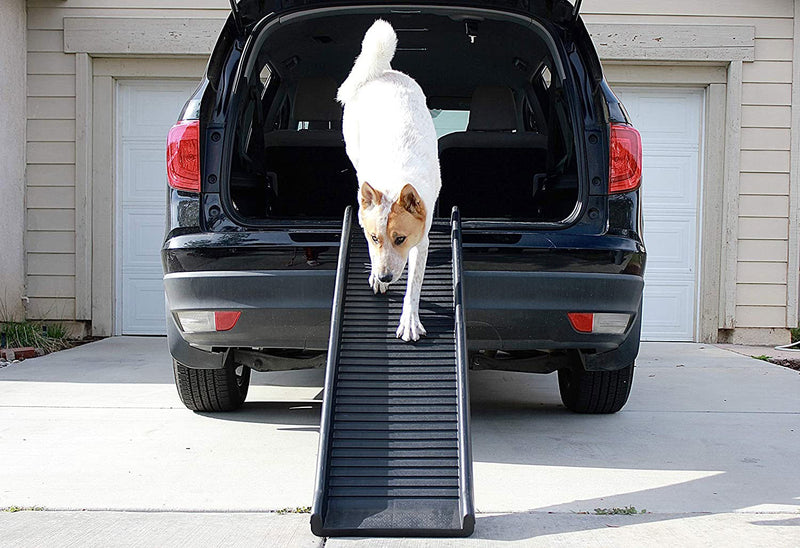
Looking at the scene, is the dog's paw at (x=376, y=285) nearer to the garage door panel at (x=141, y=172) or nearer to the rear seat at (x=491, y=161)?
the rear seat at (x=491, y=161)

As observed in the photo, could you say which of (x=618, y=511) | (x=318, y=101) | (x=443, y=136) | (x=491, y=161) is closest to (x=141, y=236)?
(x=318, y=101)

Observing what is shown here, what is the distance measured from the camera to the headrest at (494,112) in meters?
5.35

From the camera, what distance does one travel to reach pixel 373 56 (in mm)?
4090

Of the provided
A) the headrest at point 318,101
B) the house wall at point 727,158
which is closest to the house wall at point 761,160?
the house wall at point 727,158

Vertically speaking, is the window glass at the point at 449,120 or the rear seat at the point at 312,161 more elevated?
the window glass at the point at 449,120

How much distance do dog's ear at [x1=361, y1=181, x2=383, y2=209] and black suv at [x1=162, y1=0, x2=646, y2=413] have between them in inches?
16.2

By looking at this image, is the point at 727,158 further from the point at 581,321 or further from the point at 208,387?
the point at 208,387

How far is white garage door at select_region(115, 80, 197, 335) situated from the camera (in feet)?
28.7

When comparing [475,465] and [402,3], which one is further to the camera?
[402,3]

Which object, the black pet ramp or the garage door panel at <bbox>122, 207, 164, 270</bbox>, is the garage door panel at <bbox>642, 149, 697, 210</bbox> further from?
the black pet ramp

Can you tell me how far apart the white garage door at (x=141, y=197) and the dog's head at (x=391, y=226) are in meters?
5.73

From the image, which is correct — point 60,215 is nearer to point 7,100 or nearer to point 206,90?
point 7,100

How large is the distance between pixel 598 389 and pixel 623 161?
1240mm

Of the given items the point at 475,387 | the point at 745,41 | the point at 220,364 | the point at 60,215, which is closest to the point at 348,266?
the point at 220,364
